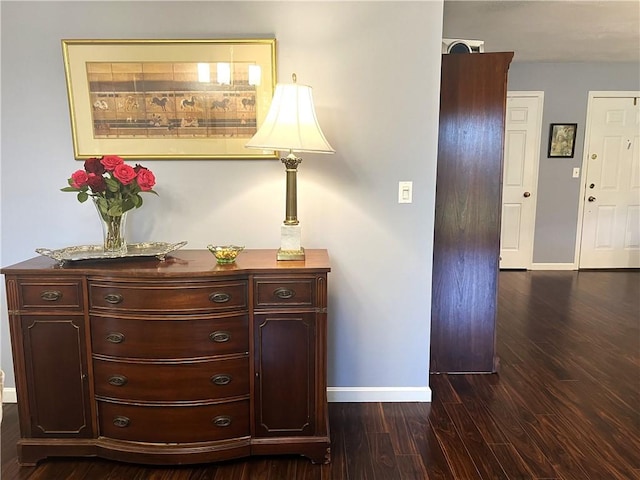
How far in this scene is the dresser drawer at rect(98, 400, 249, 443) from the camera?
5.93 ft

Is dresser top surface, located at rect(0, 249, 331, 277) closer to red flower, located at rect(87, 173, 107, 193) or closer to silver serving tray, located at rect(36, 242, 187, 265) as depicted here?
silver serving tray, located at rect(36, 242, 187, 265)

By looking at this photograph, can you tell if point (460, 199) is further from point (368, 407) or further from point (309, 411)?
point (309, 411)

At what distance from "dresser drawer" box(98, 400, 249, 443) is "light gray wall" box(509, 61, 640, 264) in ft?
15.1

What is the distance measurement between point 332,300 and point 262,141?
0.96m

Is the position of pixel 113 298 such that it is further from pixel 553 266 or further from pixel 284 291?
pixel 553 266

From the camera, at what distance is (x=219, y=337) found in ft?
5.82

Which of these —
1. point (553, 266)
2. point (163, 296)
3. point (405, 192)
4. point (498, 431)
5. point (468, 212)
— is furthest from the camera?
point (553, 266)

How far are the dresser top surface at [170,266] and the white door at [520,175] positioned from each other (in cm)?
391

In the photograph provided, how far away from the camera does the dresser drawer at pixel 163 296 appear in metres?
1.71

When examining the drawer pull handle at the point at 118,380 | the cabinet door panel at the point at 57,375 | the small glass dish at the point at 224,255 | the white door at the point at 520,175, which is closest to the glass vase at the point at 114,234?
the cabinet door panel at the point at 57,375

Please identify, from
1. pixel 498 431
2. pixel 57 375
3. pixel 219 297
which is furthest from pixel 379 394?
pixel 57 375

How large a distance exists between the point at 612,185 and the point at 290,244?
4.92 m

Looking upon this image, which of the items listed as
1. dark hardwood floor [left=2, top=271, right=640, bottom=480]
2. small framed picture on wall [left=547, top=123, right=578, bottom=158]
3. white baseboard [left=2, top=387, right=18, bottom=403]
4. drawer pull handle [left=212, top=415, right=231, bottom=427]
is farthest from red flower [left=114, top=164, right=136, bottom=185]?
small framed picture on wall [left=547, top=123, right=578, bottom=158]

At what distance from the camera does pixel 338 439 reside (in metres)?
2.04
